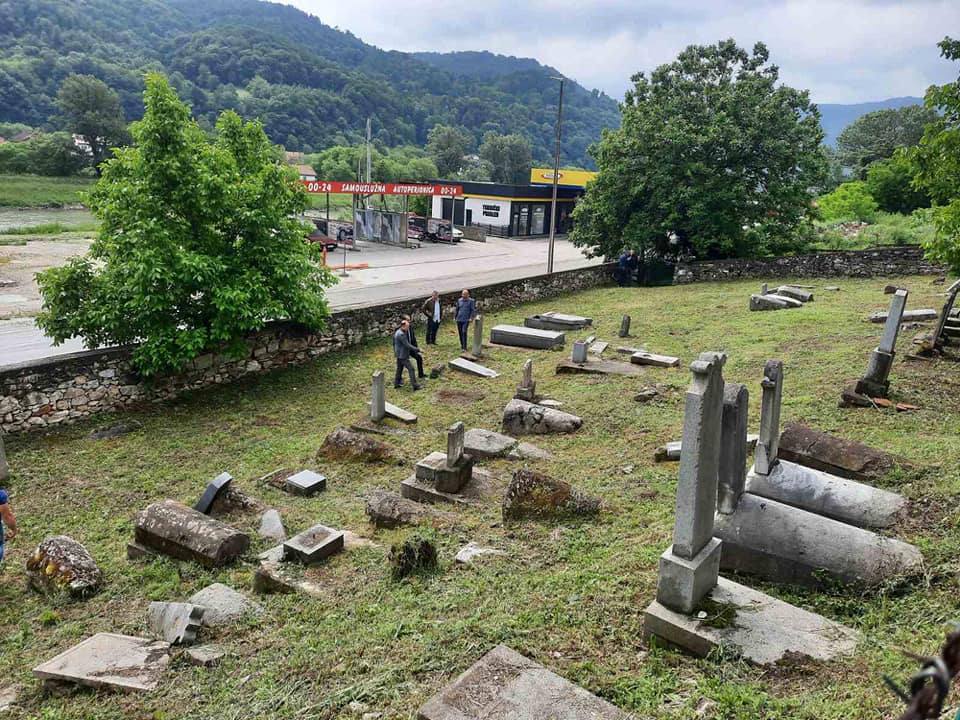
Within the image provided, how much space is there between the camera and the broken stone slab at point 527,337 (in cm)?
1762

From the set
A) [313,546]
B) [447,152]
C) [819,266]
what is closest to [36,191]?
[447,152]

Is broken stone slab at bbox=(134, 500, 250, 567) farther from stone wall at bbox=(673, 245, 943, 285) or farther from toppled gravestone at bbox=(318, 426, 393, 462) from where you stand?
stone wall at bbox=(673, 245, 943, 285)

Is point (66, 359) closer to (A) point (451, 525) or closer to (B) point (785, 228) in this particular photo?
(A) point (451, 525)

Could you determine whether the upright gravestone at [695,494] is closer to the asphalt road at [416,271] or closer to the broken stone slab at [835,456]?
the broken stone slab at [835,456]

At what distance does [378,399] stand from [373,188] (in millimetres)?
28519

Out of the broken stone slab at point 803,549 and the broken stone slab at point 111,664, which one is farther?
the broken stone slab at point 803,549

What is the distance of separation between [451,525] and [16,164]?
73107 millimetres

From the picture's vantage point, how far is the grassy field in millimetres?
4645

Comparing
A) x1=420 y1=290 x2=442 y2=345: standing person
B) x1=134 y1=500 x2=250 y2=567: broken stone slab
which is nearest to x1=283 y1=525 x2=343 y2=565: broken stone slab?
x1=134 y1=500 x2=250 y2=567: broken stone slab

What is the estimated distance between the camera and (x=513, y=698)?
436 centimetres

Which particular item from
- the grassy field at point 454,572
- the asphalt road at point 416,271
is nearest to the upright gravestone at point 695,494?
the grassy field at point 454,572

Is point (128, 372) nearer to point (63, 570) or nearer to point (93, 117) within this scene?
point (63, 570)

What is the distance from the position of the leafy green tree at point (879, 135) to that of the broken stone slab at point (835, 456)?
5936cm

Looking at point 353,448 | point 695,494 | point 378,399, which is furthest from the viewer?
point 378,399
